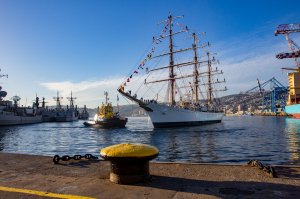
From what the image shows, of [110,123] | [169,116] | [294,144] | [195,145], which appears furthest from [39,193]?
[110,123]

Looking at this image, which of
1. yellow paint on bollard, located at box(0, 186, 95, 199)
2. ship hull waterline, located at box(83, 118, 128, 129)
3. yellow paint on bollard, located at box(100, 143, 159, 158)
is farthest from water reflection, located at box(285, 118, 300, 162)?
ship hull waterline, located at box(83, 118, 128, 129)

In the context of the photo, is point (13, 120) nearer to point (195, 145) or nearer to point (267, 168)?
point (195, 145)

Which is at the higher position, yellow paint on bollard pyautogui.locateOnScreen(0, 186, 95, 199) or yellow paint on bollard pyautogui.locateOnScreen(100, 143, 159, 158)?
yellow paint on bollard pyautogui.locateOnScreen(100, 143, 159, 158)

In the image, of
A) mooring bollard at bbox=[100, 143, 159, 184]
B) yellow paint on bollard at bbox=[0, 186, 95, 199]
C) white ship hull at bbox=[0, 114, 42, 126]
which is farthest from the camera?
white ship hull at bbox=[0, 114, 42, 126]

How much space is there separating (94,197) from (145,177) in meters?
1.45

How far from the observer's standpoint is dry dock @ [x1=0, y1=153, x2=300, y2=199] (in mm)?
5332

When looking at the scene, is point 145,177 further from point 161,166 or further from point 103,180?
point 161,166

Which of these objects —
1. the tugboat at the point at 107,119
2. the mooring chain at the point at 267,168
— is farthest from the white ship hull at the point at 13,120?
the mooring chain at the point at 267,168

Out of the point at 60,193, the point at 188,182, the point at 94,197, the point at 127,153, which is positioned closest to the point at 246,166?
the point at 188,182

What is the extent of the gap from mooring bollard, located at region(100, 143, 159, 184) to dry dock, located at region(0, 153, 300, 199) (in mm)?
203

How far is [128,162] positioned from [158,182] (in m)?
0.79

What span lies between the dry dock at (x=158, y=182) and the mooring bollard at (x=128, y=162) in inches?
8.0

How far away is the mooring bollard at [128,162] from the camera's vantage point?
239 inches

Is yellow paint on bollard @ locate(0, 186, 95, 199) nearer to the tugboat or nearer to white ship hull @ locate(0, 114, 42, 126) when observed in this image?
the tugboat
